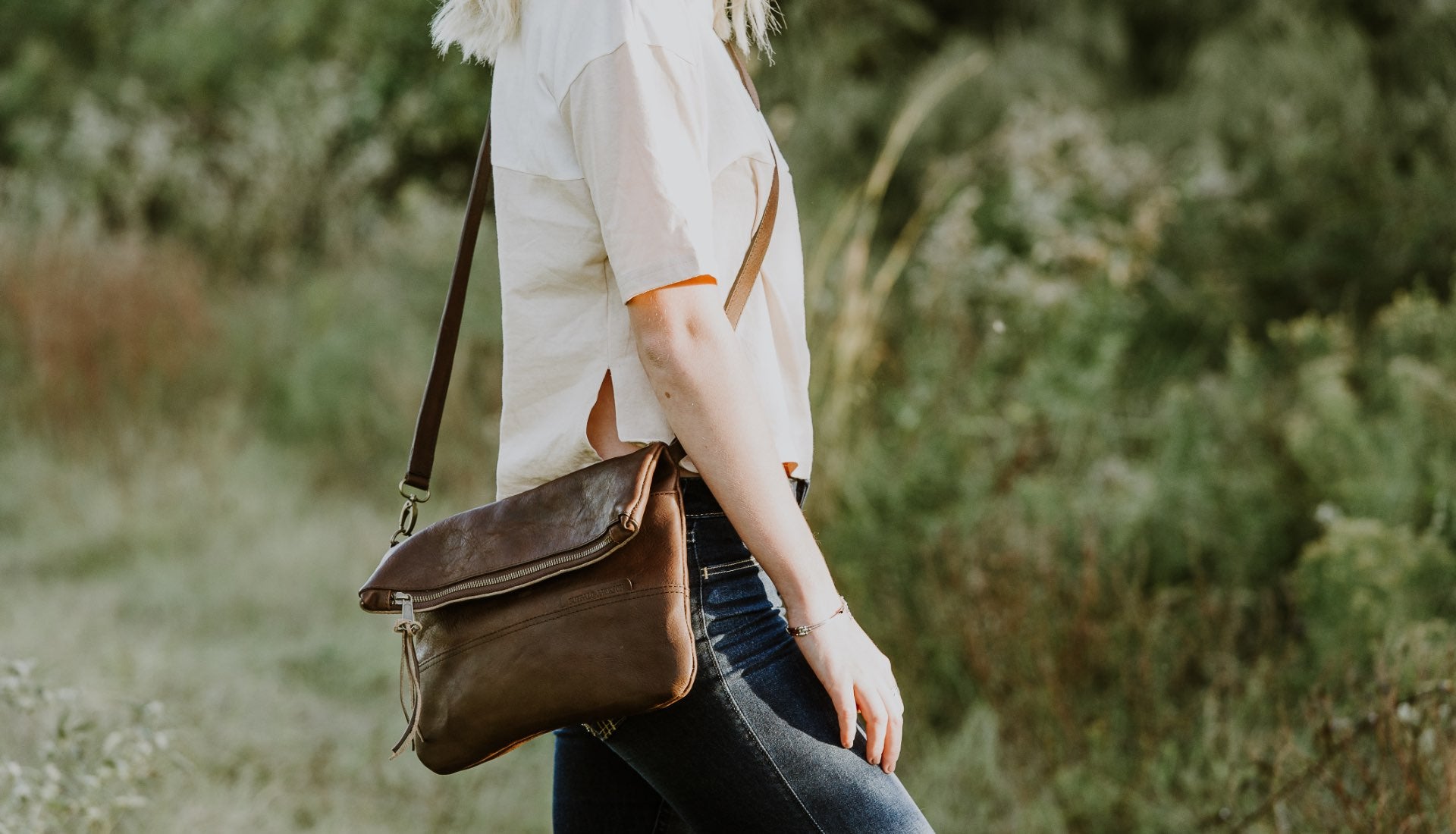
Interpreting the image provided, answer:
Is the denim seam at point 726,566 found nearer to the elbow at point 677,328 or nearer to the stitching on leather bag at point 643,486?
the stitching on leather bag at point 643,486

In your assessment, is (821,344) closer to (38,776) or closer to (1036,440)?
(1036,440)

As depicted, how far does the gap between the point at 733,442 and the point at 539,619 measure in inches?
10.0

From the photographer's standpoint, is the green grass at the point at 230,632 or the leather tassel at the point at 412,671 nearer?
the leather tassel at the point at 412,671

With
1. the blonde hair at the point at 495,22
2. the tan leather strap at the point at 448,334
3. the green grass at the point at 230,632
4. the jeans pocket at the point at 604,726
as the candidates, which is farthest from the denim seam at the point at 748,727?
the green grass at the point at 230,632

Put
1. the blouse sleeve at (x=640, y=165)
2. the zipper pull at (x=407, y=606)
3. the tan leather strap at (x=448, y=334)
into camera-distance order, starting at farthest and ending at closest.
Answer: the tan leather strap at (x=448, y=334) < the zipper pull at (x=407, y=606) < the blouse sleeve at (x=640, y=165)

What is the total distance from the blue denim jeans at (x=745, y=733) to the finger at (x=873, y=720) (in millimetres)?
10

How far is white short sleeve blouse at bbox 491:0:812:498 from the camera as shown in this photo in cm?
109

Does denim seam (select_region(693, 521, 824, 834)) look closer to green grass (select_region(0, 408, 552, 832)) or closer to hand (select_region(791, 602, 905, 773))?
hand (select_region(791, 602, 905, 773))

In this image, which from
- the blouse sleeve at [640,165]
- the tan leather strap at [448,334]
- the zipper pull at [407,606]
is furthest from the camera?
the tan leather strap at [448,334]

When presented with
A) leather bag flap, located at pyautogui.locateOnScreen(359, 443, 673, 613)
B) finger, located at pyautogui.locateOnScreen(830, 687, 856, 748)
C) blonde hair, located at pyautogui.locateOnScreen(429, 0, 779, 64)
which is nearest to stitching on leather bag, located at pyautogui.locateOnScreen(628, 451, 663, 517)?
leather bag flap, located at pyautogui.locateOnScreen(359, 443, 673, 613)

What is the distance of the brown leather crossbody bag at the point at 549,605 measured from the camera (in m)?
1.11

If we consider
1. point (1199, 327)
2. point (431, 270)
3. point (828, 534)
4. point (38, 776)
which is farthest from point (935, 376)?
point (431, 270)

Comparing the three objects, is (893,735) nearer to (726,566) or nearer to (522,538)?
(726,566)

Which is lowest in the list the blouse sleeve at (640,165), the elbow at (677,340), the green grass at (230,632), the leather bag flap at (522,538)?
the green grass at (230,632)
